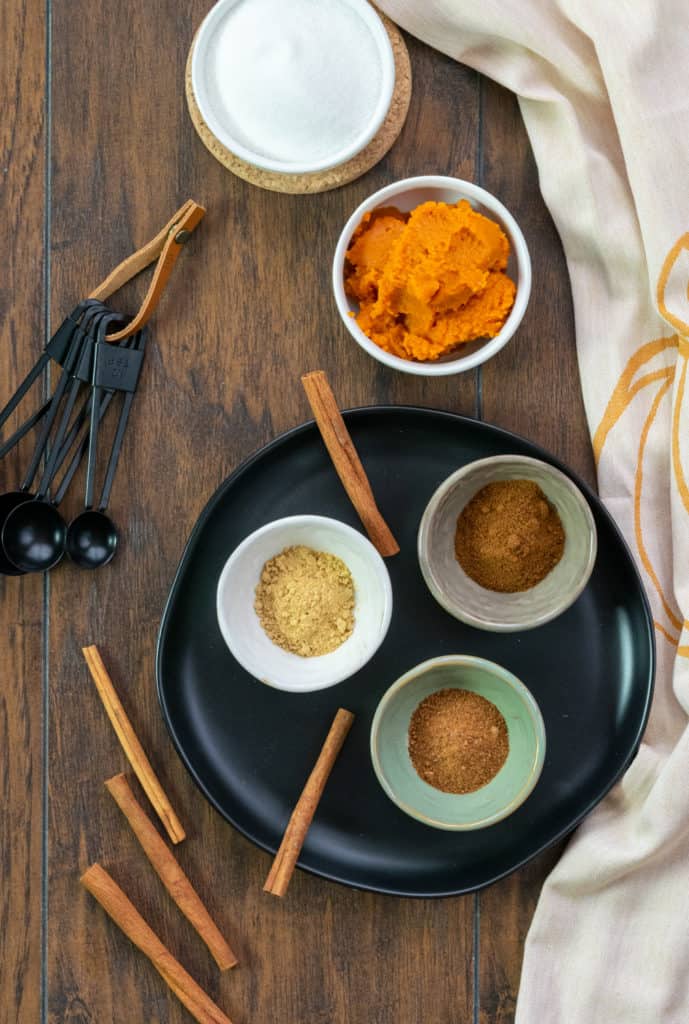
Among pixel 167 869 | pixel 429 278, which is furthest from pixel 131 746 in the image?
pixel 429 278

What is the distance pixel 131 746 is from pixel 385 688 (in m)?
0.28

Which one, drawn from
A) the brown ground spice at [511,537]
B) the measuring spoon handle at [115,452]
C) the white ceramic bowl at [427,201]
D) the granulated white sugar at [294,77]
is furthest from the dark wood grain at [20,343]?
the brown ground spice at [511,537]

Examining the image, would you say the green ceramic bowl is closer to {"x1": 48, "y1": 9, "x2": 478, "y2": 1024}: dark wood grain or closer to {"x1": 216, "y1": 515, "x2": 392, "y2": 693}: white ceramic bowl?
{"x1": 216, "y1": 515, "x2": 392, "y2": 693}: white ceramic bowl

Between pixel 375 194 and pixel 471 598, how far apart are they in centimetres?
43

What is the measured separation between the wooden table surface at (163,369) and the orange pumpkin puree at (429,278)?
6 cm

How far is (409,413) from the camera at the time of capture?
100 centimetres

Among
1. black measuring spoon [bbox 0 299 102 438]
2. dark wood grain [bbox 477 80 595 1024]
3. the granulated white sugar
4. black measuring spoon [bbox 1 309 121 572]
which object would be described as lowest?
black measuring spoon [bbox 1 309 121 572]

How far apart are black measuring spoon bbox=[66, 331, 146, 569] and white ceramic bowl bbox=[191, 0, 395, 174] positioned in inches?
9.1

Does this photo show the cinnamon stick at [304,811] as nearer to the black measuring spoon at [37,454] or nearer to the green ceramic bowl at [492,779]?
the green ceramic bowl at [492,779]

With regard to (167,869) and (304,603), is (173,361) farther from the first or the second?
(167,869)

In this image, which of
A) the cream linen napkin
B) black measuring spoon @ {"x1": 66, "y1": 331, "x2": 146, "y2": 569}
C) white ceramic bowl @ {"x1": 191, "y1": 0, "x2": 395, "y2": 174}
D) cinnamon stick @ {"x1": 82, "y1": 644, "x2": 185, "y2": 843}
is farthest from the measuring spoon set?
the cream linen napkin

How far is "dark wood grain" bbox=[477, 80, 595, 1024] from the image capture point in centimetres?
105

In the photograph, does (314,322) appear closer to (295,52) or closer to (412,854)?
(295,52)

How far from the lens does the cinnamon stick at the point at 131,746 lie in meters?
1.02
